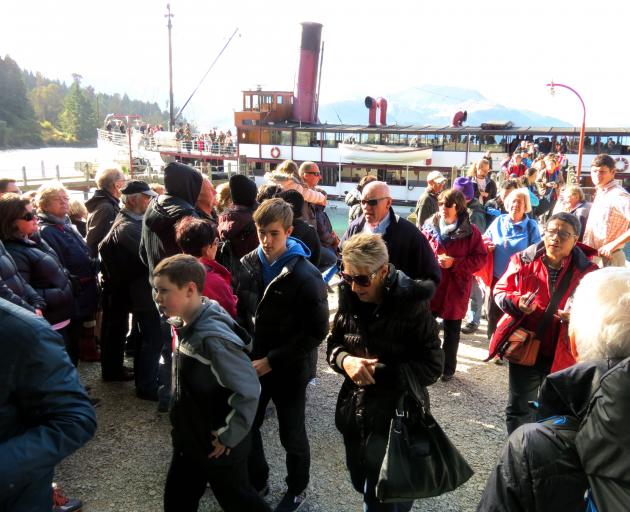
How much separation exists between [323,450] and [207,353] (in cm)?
180

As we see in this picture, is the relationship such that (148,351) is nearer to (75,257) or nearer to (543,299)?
(75,257)

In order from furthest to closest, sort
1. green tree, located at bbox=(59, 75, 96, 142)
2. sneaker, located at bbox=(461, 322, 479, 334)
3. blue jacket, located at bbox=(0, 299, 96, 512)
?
green tree, located at bbox=(59, 75, 96, 142), sneaker, located at bbox=(461, 322, 479, 334), blue jacket, located at bbox=(0, 299, 96, 512)

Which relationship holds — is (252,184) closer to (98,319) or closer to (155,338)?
(155,338)

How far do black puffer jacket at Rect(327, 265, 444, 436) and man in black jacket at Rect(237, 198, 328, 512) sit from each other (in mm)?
365

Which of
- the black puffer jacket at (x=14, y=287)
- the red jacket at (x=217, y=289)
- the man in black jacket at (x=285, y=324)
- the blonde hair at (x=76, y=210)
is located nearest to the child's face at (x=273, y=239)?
the man in black jacket at (x=285, y=324)

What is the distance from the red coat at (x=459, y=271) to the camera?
443 centimetres

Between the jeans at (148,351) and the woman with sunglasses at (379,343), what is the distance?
2108 mm

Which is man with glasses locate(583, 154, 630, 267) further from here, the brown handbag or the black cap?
the black cap

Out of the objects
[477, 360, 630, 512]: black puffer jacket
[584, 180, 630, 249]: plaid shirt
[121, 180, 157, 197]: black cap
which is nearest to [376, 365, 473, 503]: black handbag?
[477, 360, 630, 512]: black puffer jacket

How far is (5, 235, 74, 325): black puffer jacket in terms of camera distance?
3.18 m

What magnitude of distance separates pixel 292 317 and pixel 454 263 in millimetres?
2296

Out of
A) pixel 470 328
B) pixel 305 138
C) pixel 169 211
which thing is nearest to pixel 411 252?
pixel 169 211

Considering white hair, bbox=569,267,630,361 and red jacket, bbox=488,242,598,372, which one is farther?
red jacket, bbox=488,242,598,372

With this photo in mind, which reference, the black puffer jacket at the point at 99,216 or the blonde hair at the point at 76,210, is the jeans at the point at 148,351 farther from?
the blonde hair at the point at 76,210
